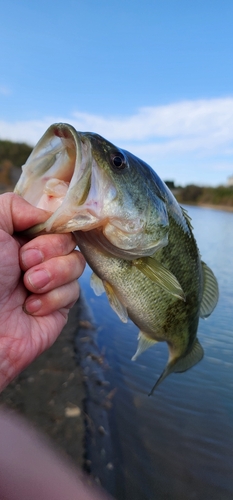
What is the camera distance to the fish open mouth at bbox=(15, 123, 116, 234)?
1.70 m

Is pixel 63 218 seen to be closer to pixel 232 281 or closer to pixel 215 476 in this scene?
pixel 215 476

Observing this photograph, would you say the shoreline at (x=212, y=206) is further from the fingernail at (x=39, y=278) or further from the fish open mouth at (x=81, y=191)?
the fingernail at (x=39, y=278)

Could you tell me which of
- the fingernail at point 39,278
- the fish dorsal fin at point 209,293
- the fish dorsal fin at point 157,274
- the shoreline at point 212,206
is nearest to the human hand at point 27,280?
the fingernail at point 39,278

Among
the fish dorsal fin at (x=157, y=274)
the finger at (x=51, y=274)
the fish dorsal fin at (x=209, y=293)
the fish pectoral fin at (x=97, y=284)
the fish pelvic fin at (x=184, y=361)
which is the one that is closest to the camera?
the finger at (x=51, y=274)

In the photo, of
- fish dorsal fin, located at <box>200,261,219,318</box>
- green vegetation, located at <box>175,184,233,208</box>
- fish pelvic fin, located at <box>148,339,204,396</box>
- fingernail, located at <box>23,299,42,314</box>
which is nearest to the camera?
fingernail, located at <box>23,299,42,314</box>

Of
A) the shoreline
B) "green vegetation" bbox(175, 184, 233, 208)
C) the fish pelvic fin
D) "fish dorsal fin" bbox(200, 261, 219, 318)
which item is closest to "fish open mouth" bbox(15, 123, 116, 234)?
"fish dorsal fin" bbox(200, 261, 219, 318)

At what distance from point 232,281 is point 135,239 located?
314 inches

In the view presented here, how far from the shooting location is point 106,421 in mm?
3682

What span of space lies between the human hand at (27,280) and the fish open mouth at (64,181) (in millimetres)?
95

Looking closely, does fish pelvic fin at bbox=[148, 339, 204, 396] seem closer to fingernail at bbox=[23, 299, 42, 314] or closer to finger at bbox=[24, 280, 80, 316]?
finger at bbox=[24, 280, 80, 316]

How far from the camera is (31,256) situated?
6.38ft

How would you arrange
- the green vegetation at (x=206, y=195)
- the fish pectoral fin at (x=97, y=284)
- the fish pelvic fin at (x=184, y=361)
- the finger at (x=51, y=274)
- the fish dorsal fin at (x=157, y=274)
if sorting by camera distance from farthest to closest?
1. the green vegetation at (x=206, y=195)
2. the fish pelvic fin at (x=184, y=361)
3. the fish pectoral fin at (x=97, y=284)
4. the fish dorsal fin at (x=157, y=274)
5. the finger at (x=51, y=274)

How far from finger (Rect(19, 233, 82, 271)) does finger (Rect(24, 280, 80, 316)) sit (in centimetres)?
20

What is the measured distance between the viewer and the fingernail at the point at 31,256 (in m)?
1.94
